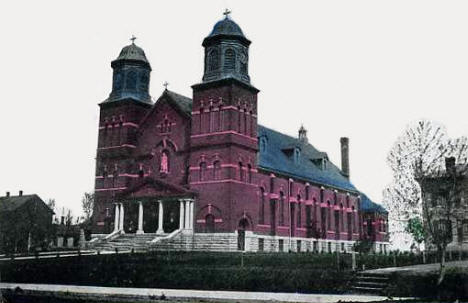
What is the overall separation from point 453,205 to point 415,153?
3323 mm

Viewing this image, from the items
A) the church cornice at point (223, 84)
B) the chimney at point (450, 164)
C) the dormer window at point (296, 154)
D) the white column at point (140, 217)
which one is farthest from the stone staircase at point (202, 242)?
the chimney at point (450, 164)

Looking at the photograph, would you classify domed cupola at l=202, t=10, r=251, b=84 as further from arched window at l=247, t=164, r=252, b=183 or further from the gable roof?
the gable roof

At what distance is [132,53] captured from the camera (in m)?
56.6

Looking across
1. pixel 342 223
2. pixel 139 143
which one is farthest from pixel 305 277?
pixel 342 223

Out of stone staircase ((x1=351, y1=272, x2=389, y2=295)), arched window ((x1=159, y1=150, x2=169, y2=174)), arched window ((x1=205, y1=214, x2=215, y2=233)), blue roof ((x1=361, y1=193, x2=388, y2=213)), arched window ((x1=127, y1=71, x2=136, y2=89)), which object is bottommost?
stone staircase ((x1=351, y1=272, x2=389, y2=295))

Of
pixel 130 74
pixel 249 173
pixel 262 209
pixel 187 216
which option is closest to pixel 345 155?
pixel 262 209

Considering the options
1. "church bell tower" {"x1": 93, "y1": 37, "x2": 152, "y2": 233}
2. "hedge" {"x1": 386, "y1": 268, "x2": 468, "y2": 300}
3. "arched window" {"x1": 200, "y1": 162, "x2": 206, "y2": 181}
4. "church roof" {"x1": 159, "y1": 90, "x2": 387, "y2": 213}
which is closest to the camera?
"hedge" {"x1": 386, "y1": 268, "x2": 468, "y2": 300}

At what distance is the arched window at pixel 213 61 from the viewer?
167ft

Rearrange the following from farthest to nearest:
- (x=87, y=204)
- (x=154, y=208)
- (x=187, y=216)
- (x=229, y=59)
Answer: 1. (x=87, y=204)
2. (x=154, y=208)
3. (x=229, y=59)
4. (x=187, y=216)

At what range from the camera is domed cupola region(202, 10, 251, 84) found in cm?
5041

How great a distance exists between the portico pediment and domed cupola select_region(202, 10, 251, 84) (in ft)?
33.3

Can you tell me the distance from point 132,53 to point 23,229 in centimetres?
2394

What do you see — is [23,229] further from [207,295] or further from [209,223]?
[207,295]

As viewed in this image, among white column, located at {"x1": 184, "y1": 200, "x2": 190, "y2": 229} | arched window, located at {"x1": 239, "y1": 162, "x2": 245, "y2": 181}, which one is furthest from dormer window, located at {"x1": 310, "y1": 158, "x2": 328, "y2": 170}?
white column, located at {"x1": 184, "y1": 200, "x2": 190, "y2": 229}
